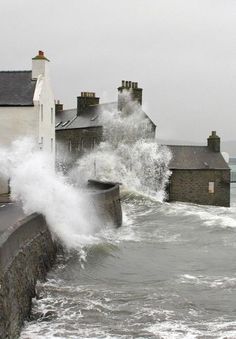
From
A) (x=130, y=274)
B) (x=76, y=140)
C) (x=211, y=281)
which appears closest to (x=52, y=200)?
(x=130, y=274)

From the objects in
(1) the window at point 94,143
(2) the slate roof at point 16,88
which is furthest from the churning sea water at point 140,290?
(1) the window at point 94,143

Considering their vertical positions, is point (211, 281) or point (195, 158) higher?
point (195, 158)

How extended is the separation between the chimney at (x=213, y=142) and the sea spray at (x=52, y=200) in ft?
93.1

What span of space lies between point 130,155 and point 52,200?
92.7 ft

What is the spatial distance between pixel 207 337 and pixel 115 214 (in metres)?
15.8

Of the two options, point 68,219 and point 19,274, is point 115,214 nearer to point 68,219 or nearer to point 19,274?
point 68,219

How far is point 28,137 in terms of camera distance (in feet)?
80.7

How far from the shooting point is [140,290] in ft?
44.1

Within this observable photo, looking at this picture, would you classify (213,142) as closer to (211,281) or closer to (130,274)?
(130,274)

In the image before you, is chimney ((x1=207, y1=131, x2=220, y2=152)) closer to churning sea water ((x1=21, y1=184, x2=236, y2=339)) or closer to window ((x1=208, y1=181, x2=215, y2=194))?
window ((x1=208, y1=181, x2=215, y2=194))

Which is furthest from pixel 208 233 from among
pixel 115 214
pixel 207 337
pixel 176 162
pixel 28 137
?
pixel 176 162

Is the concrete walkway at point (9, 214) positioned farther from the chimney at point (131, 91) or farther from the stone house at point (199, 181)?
the chimney at point (131, 91)

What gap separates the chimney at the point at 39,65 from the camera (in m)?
26.1

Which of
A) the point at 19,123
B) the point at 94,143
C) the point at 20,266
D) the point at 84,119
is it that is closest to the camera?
the point at 20,266
